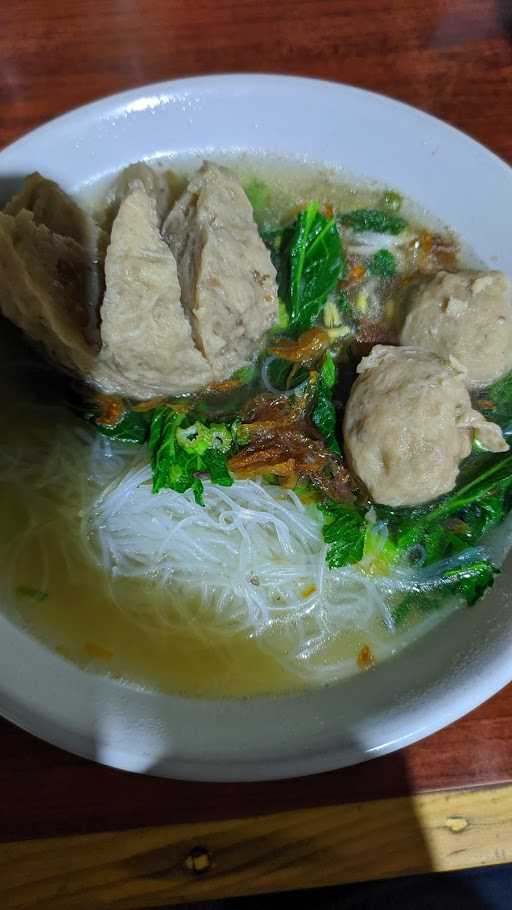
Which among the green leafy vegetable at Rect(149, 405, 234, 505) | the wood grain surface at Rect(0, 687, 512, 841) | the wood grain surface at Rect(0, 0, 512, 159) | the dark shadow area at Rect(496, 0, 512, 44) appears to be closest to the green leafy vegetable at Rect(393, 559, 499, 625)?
the wood grain surface at Rect(0, 687, 512, 841)

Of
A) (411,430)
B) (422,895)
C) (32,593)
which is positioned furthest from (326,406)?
(422,895)

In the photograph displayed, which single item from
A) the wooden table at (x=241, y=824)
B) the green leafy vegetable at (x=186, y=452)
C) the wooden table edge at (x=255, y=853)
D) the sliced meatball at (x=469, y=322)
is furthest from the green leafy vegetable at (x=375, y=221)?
the wooden table edge at (x=255, y=853)

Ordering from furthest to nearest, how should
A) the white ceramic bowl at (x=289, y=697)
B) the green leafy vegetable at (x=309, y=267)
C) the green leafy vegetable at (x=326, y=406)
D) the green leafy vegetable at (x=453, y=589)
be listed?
the green leafy vegetable at (x=309, y=267) → the green leafy vegetable at (x=326, y=406) → the green leafy vegetable at (x=453, y=589) → the white ceramic bowl at (x=289, y=697)

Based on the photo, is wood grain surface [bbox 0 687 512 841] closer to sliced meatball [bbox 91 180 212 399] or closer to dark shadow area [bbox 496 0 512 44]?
sliced meatball [bbox 91 180 212 399]

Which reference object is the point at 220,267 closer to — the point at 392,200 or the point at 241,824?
the point at 392,200

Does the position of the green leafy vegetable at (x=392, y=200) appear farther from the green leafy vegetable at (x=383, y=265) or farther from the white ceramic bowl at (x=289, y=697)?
the green leafy vegetable at (x=383, y=265)

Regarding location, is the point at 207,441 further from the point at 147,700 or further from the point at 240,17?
the point at 240,17
